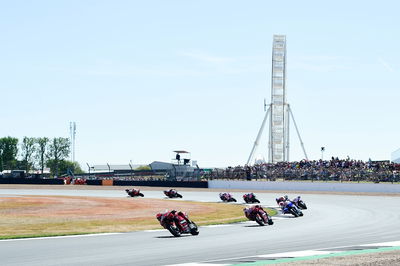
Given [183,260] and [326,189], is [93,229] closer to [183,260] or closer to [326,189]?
[183,260]

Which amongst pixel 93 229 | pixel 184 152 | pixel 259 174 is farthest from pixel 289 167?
pixel 93 229

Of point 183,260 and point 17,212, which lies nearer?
point 183,260

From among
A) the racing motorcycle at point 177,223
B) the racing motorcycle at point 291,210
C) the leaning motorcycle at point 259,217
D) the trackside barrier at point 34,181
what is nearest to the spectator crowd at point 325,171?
the trackside barrier at point 34,181

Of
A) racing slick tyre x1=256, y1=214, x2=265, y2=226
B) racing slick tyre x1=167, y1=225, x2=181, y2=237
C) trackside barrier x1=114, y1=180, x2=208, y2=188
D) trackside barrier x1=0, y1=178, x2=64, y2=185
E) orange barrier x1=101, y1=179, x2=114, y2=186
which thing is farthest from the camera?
trackside barrier x1=0, y1=178, x2=64, y2=185

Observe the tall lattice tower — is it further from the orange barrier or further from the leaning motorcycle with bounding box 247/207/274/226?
the leaning motorcycle with bounding box 247/207/274/226

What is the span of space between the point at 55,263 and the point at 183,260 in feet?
7.90

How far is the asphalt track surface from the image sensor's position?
13.5 metres

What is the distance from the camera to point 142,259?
524 inches

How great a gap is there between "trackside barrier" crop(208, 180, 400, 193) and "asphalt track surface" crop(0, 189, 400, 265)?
24661mm

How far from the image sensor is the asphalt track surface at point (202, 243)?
13.5m

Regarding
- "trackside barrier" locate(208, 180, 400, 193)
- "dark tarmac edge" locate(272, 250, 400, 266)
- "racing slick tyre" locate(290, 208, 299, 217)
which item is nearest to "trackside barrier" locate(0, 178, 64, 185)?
"trackside barrier" locate(208, 180, 400, 193)

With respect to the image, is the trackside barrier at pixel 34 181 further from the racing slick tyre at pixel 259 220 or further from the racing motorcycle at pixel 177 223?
the racing motorcycle at pixel 177 223

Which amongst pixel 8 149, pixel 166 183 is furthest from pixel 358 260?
pixel 8 149

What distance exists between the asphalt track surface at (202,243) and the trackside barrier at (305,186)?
24661 mm
